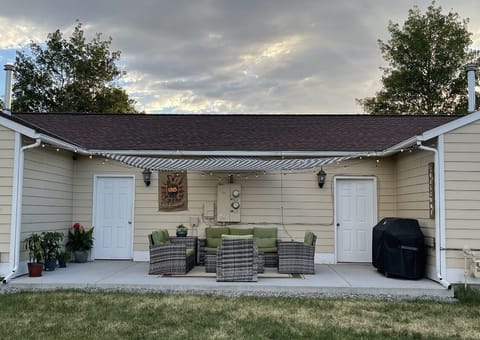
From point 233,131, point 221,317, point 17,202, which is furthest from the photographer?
point 233,131

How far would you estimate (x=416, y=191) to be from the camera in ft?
30.2

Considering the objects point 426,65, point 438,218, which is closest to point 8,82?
point 438,218

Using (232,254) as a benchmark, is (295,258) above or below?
below

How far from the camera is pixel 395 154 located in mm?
10555

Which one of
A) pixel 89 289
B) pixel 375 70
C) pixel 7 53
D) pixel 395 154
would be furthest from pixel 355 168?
pixel 7 53

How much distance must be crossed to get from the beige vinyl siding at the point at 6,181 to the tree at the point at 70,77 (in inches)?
818

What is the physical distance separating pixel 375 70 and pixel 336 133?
1899 centimetres

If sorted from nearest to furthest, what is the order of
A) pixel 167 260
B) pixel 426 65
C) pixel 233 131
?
pixel 167 260
pixel 233 131
pixel 426 65

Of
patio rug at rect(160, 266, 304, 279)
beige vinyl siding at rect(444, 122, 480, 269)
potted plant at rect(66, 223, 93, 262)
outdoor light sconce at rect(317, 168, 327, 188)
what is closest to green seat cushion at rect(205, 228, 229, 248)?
patio rug at rect(160, 266, 304, 279)

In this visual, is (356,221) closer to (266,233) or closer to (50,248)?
(266,233)

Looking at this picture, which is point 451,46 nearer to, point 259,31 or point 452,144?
point 259,31

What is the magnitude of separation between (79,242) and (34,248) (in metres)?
2.06

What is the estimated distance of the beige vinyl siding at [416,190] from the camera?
8477 millimetres

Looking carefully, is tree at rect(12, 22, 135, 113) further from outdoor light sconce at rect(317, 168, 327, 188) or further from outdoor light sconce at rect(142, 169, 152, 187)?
outdoor light sconce at rect(317, 168, 327, 188)
